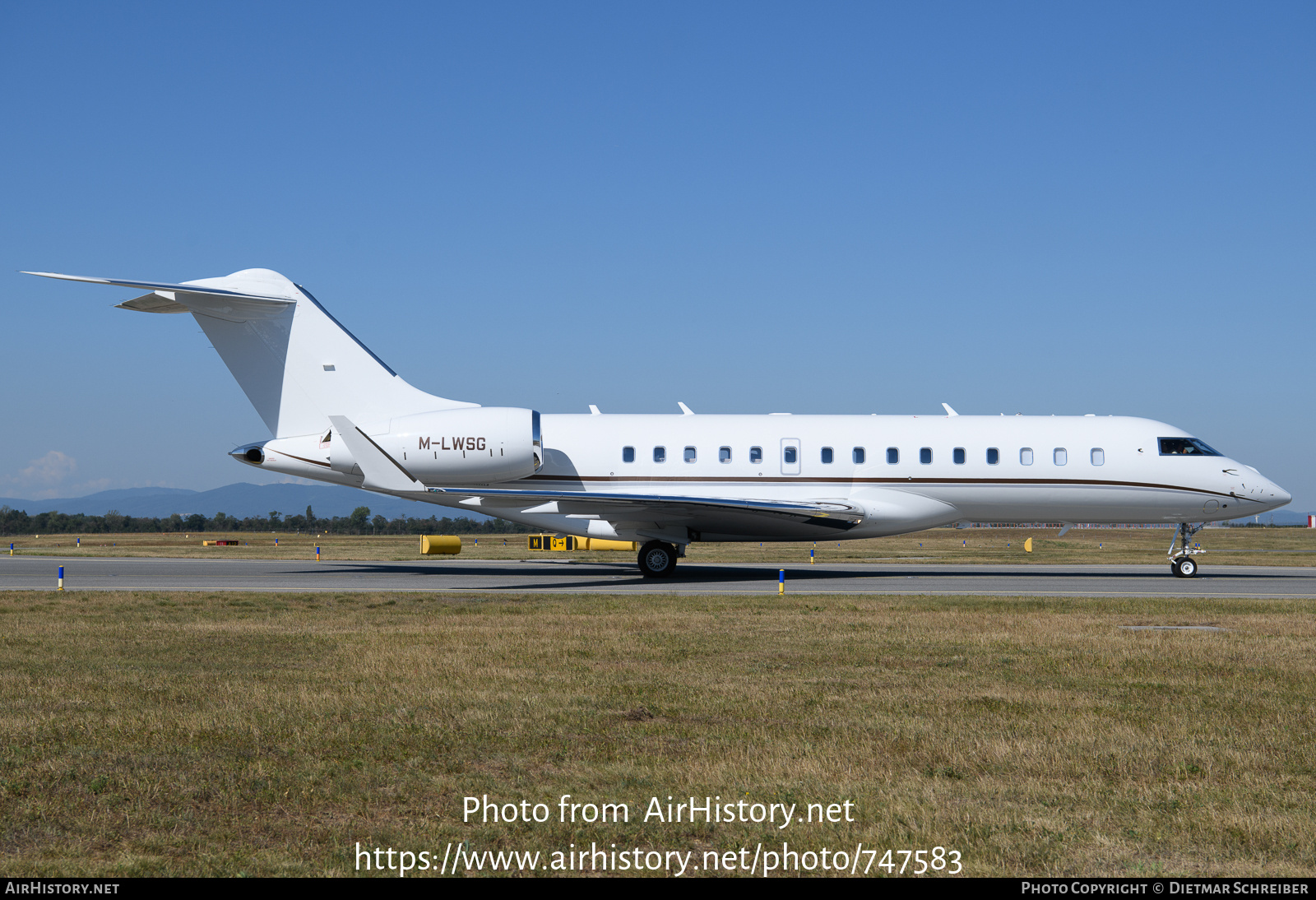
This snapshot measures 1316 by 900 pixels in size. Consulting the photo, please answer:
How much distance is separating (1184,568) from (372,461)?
2013cm

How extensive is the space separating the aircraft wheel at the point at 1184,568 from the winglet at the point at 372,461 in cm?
1922

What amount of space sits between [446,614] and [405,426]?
921 centimetres

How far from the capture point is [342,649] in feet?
38.7

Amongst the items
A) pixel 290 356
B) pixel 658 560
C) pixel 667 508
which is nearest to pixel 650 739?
pixel 667 508

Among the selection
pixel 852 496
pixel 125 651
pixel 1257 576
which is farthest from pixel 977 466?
pixel 125 651

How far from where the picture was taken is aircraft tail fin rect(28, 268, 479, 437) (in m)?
24.5

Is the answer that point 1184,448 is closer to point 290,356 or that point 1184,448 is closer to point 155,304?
point 290,356

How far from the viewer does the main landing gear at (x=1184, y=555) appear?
2550 centimetres

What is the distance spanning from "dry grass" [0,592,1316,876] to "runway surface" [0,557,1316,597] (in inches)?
279

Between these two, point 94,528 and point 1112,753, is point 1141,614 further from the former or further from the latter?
point 94,528

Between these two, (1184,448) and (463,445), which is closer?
(463,445)

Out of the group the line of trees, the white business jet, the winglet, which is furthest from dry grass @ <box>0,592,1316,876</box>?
the line of trees

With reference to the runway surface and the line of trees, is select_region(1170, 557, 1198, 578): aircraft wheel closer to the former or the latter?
the runway surface

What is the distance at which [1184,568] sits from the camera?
25484 millimetres
